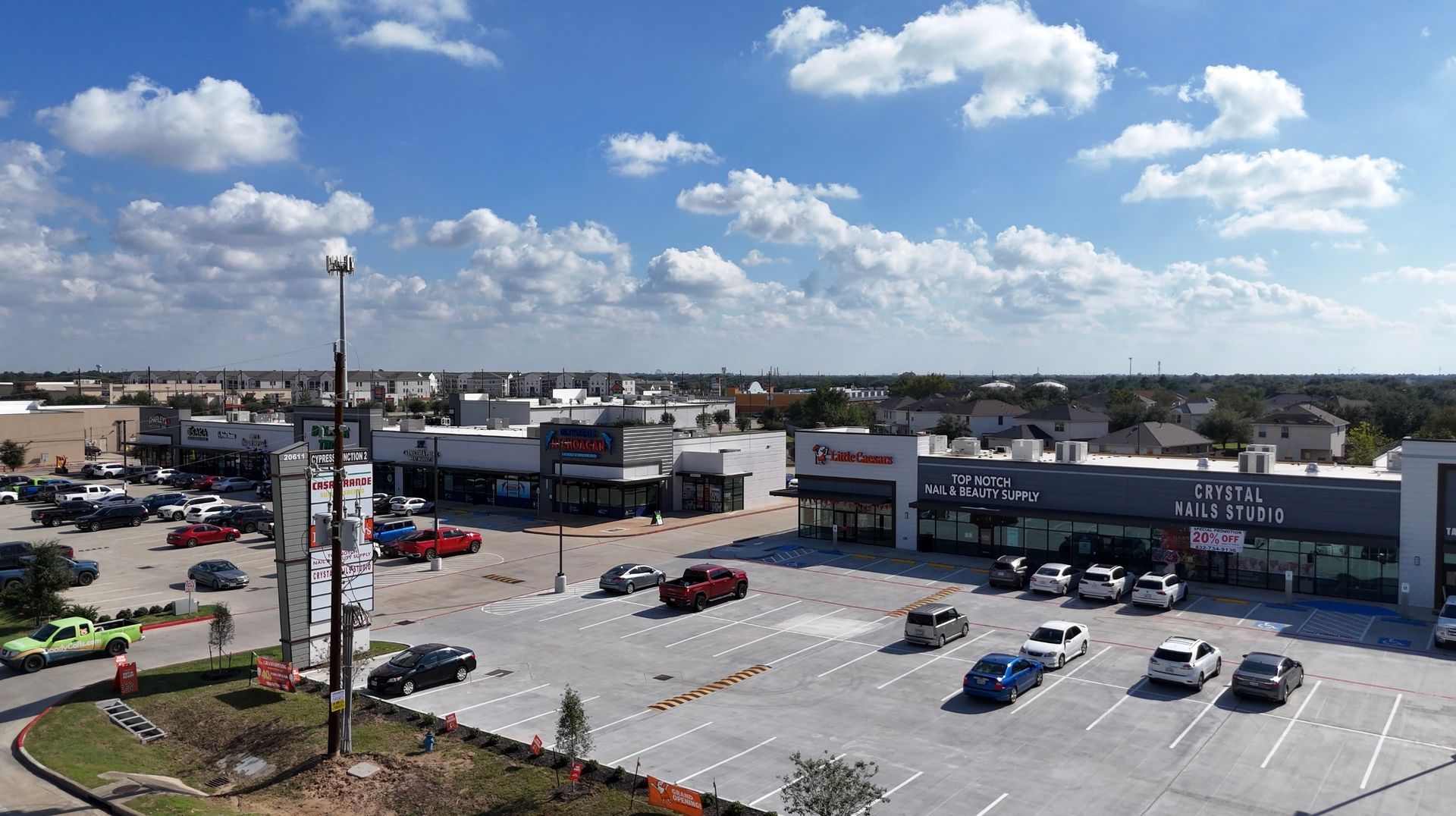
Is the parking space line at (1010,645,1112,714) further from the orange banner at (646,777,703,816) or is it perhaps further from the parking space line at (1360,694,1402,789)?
the orange banner at (646,777,703,816)

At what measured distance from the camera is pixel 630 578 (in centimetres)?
4000

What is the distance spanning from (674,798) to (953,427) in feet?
349

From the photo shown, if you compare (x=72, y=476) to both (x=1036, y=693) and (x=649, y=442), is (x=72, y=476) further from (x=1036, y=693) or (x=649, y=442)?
(x=1036, y=693)

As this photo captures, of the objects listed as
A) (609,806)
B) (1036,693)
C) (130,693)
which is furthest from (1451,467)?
(130,693)

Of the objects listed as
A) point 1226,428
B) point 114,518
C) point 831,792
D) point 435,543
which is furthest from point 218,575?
point 1226,428

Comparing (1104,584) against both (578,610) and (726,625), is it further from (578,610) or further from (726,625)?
(578,610)

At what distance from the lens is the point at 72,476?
86.6 m

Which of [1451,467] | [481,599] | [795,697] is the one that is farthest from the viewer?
[481,599]

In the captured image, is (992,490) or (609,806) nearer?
(609,806)

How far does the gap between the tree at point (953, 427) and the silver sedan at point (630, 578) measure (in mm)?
79185

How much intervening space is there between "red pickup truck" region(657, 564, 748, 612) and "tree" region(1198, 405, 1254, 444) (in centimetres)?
8449

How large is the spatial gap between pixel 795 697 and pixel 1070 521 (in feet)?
75.6

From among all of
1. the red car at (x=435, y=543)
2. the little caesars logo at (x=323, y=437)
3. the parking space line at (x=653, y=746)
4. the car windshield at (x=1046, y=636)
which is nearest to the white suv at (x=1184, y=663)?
the car windshield at (x=1046, y=636)

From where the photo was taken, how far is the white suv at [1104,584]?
123 ft
